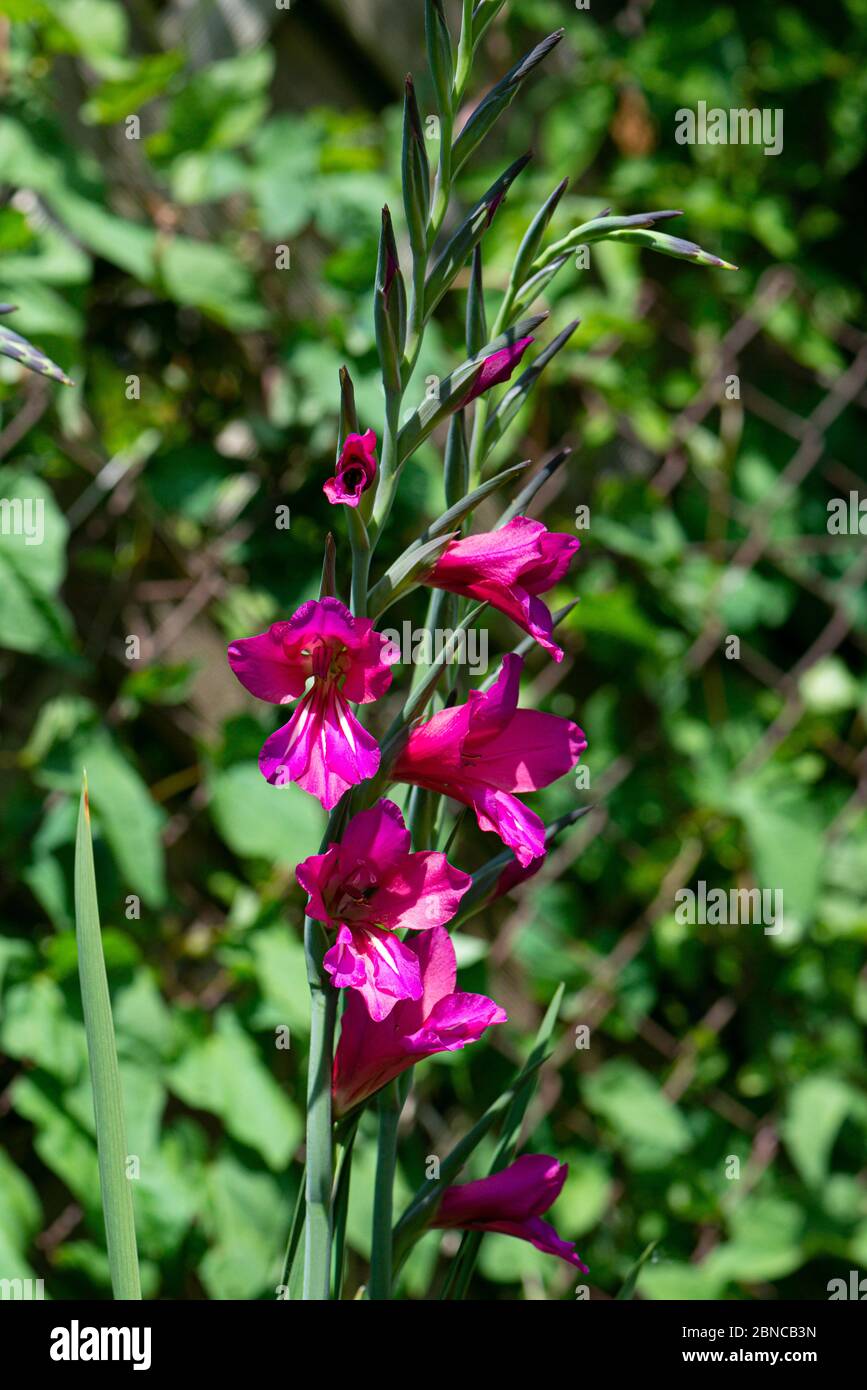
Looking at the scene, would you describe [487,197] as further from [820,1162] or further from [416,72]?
[820,1162]

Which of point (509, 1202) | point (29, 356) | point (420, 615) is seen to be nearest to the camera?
point (29, 356)

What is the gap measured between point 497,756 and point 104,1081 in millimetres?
170

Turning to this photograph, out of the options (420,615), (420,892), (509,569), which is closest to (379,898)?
(420,892)

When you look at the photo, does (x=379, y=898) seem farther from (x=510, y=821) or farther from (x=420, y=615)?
(x=420, y=615)

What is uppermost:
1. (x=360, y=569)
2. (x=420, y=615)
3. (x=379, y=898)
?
(x=420, y=615)

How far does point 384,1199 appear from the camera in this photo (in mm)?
466

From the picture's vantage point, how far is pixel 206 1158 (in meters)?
1.21

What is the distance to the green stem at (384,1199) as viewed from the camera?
467 millimetres

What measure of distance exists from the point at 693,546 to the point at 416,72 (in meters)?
0.66

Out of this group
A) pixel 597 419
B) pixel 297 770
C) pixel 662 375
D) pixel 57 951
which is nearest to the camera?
pixel 297 770

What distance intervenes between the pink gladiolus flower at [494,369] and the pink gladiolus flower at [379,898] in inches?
5.5

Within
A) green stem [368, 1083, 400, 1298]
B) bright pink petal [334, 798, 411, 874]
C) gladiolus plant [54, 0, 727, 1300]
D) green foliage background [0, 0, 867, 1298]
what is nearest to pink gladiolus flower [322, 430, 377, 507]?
gladiolus plant [54, 0, 727, 1300]

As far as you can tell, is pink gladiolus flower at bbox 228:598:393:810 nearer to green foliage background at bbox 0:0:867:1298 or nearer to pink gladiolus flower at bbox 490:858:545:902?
pink gladiolus flower at bbox 490:858:545:902

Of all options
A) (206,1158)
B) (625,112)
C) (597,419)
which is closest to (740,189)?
(625,112)
